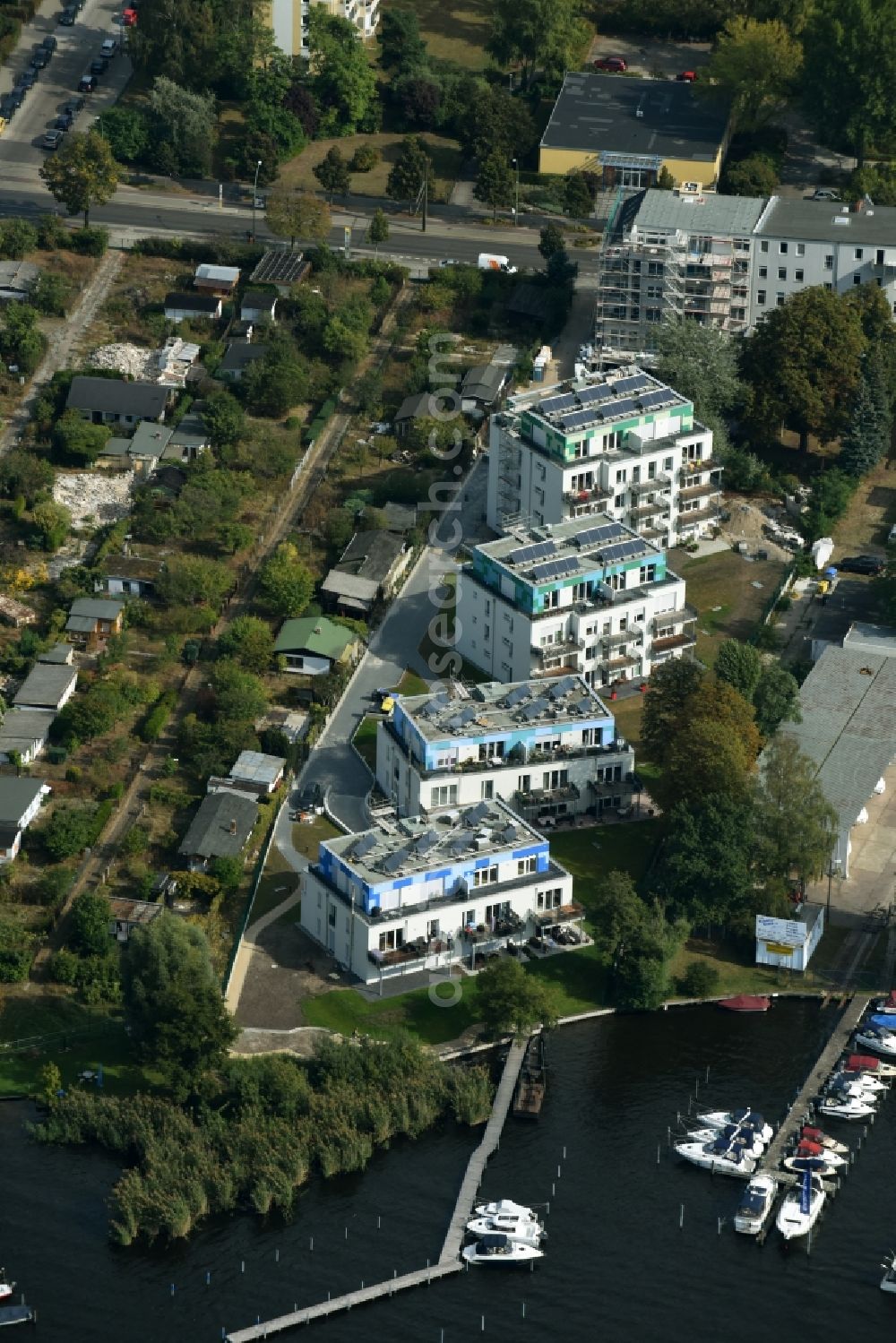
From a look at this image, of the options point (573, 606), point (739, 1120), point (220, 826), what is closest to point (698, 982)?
point (739, 1120)

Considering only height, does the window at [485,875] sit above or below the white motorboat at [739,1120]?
above

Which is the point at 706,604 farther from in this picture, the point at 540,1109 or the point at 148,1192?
the point at 148,1192

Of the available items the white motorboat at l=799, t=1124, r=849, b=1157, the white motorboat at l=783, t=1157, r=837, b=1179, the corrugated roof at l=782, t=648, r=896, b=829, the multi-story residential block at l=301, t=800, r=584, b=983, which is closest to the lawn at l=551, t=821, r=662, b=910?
the multi-story residential block at l=301, t=800, r=584, b=983

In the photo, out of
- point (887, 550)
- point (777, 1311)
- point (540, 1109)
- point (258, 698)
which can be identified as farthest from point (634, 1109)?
point (887, 550)

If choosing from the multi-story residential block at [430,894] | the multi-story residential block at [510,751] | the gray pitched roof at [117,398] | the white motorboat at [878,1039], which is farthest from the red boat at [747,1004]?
the gray pitched roof at [117,398]

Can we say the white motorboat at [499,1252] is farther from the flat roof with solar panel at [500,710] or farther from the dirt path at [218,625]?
the flat roof with solar panel at [500,710]

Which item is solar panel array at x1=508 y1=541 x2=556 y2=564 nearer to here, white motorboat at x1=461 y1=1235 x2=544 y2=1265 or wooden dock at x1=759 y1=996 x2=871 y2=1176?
wooden dock at x1=759 y1=996 x2=871 y2=1176

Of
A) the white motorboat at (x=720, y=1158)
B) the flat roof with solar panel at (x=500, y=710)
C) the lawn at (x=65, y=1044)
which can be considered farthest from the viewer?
the flat roof with solar panel at (x=500, y=710)
